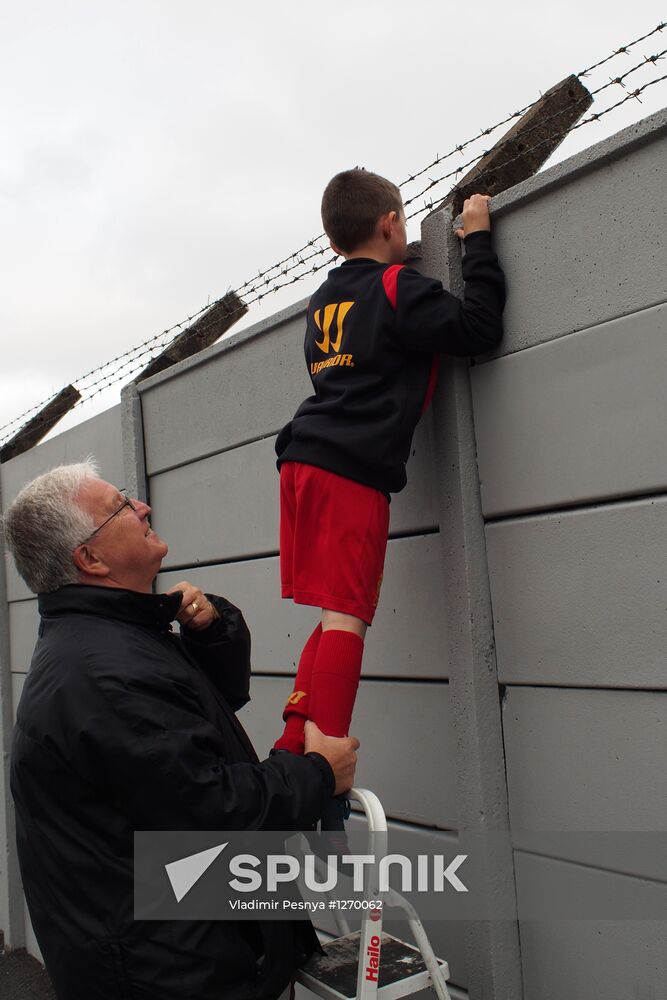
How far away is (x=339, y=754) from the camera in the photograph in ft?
6.37

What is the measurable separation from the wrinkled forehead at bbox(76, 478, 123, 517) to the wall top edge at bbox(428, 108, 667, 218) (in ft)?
4.07

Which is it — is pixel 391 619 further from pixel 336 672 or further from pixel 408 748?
pixel 336 672

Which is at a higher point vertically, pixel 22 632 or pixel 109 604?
pixel 109 604

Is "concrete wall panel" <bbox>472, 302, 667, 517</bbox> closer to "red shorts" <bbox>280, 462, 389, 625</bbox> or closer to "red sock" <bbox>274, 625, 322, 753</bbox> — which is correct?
"red shorts" <bbox>280, 462, 389, 625</bbox>

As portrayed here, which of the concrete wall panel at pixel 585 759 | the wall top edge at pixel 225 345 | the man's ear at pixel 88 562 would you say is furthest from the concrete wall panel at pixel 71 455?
the concrete wall panel at pixel 585 759

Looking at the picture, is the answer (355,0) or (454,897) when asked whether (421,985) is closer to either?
(454,897)

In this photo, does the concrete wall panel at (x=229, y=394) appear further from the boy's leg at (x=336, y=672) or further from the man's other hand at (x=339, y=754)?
the man's other hand at (x=339, y=754)

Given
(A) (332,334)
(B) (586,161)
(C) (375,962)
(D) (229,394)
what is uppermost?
(B) (586,161)

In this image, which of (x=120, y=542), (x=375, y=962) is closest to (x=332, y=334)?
(x=120, y=542)

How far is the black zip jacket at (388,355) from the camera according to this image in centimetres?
222

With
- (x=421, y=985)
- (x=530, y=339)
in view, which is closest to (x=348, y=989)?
(x=421, y=985)

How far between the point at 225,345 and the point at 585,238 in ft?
5.74

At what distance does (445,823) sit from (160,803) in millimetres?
1086

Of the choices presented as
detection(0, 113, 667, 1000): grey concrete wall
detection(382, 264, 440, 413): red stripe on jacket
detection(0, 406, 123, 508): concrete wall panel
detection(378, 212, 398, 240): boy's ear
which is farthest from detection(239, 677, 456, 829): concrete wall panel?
detection(0, 406, 123, 508): concrete wall panel
